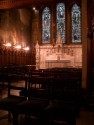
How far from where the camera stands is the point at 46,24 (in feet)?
60.9

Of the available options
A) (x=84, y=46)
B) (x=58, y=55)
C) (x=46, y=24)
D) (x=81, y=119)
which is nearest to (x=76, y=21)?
(x=46, y=24)

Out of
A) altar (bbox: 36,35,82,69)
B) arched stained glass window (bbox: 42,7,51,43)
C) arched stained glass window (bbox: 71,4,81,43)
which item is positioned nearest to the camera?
altar (bbox: 36,35,82,69)

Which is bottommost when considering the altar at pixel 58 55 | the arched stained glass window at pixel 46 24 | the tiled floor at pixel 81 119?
the tiled floor at pixel 81 119

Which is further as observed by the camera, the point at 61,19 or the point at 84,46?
the point at 61,19

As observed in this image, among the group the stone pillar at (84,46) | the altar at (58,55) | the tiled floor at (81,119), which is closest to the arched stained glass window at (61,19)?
the altar at (58,55)

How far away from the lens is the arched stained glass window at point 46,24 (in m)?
18.5

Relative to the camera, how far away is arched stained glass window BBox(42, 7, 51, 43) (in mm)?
18450

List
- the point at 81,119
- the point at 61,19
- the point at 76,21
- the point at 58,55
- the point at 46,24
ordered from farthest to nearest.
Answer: the point at 46,24, the point at 61,19, the point at 76,21, the point at 58,55, the point at 81,119

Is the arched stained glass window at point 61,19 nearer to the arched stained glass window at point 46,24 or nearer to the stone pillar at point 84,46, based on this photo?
the arched stained glass window at point 46,24

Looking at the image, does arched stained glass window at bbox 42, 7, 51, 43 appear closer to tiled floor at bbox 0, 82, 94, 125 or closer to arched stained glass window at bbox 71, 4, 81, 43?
arched stained glass window at bbox 71, 4, 81, 43

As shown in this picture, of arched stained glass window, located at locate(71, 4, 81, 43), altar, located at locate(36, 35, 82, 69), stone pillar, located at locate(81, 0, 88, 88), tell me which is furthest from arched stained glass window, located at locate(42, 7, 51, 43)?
stone pillar, located at locate(81, 0, 88, 88)

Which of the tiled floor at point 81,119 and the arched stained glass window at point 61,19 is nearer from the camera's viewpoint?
the tiled floor at point 81,119

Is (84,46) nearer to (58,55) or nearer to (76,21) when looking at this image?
(58,55)

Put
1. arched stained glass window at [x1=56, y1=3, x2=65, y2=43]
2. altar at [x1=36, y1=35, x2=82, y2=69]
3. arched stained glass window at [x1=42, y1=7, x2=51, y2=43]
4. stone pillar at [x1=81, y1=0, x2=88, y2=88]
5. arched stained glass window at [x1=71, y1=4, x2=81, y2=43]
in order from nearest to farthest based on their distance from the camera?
stone pillar at [x1=81, y1=0, x2=88, y2=88], altar at [x1=36, y1=35, x2=82, y2=69], arched stained glass window at [x1=71, y1=4, x2=81, y2=43], arched stained glass window at [x1=56, y1=3, x2=65, y2=43], arched stained glass window at [x1=42, y1=7, x2=51, y2=43]
